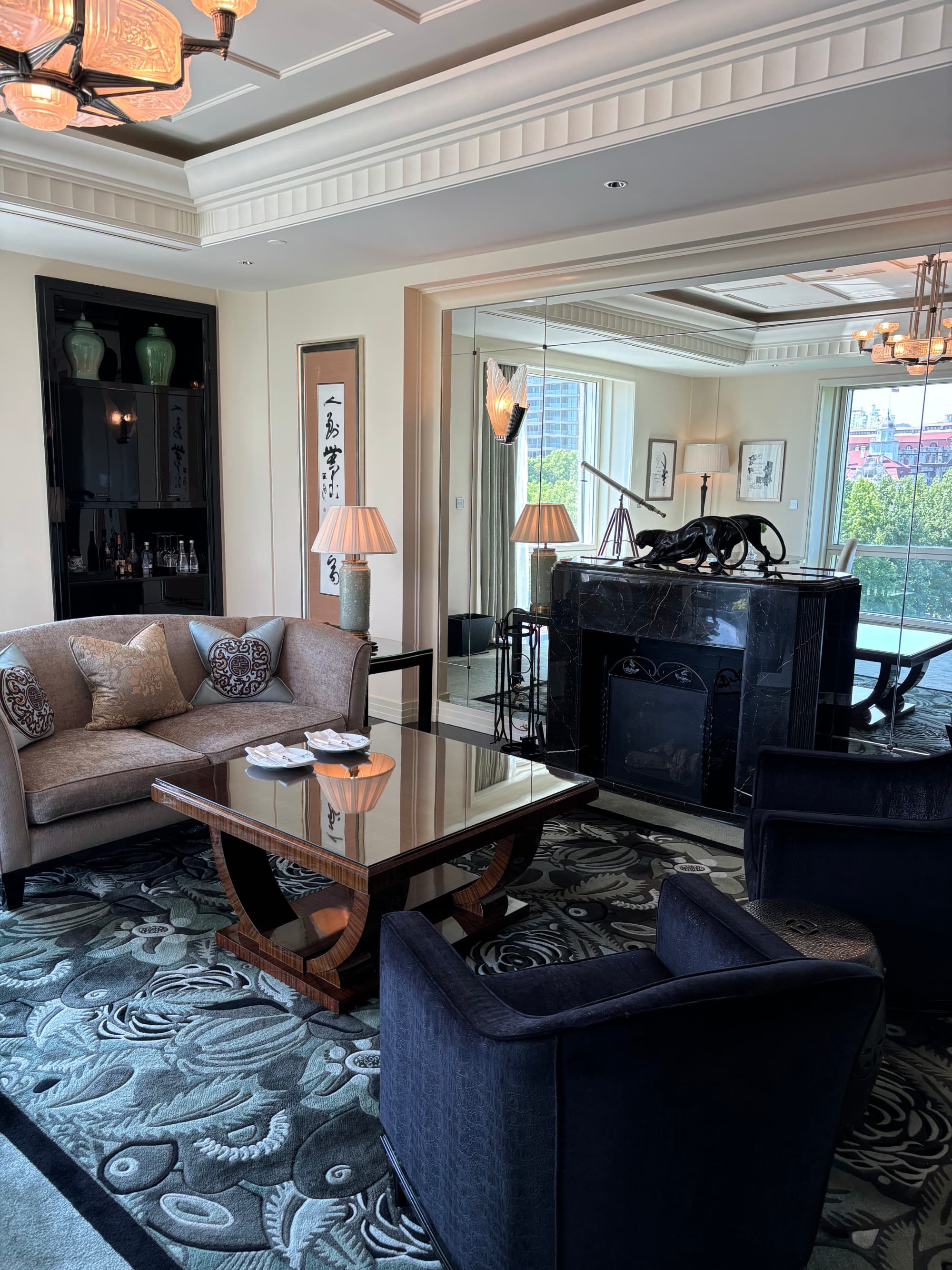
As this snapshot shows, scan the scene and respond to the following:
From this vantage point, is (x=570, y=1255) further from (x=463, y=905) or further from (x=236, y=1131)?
(x=463, y=905)

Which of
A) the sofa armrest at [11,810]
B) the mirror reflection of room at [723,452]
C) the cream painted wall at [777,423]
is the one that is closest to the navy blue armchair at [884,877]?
the mirror reflection of room at [723,452]

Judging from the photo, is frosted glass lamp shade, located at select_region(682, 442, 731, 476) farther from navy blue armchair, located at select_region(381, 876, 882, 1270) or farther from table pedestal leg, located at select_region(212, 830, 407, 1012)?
navy blue armchair, located at select_region(381, 876, 882, 1270)

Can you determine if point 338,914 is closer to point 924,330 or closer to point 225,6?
point 225,6

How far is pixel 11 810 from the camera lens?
2.84 m

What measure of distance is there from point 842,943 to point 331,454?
431 centimetres

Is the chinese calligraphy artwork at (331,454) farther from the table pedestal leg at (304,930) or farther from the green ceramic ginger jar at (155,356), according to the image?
the table pedestal leg at (304,930)

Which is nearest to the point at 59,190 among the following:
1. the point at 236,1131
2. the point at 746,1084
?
the point at 236,1131

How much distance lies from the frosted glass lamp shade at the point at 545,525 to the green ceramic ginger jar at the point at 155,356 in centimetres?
268

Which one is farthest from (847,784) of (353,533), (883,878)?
(353,533)

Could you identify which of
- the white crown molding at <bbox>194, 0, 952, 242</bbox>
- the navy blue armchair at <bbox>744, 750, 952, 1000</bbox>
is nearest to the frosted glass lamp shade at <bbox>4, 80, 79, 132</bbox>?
the white crown molding at <bbox>194, 0, 952, 242</bbox>

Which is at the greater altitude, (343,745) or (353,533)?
(353,533)

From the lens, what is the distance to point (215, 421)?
6086 mm

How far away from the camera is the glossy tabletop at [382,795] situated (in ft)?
7.95

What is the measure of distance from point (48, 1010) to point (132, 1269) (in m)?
0.96
